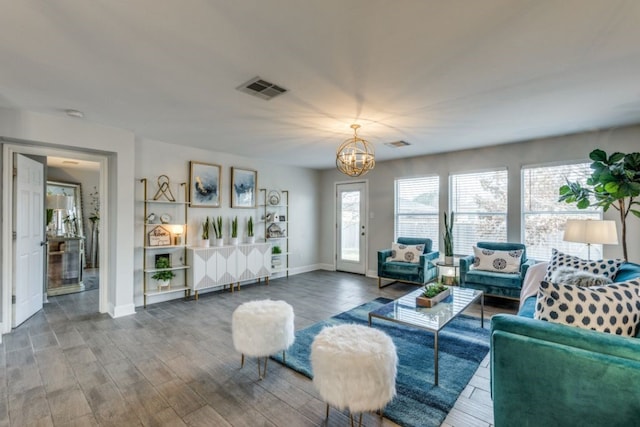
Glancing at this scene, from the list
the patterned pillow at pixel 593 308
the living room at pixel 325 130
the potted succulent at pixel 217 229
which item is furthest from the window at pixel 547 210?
the potted succulent at pixel 217 229

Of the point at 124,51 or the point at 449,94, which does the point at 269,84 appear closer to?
the point at 124,51

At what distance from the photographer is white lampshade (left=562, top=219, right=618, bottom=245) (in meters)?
3.21

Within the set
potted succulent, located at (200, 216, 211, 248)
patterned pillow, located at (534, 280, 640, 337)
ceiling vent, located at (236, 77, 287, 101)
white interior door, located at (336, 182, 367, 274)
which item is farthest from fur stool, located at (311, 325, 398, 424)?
white interior door, located at (336, 182, 367, 274)

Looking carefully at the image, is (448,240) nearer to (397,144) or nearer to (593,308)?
(397,144)

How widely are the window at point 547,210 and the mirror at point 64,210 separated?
26.4 ft

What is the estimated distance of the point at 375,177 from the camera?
6.36m

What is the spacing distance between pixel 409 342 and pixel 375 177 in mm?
3967

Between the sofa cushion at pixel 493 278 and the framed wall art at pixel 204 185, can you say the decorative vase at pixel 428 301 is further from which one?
the framed wall art at pixel 204 185

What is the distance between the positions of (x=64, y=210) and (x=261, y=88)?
6.26m

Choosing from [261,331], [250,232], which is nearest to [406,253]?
[250,232]

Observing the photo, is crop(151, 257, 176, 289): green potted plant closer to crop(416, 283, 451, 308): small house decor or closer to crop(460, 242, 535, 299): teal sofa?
crop(416, 283, 451, 308): small house decor

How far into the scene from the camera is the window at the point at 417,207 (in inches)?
220

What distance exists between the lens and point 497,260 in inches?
172

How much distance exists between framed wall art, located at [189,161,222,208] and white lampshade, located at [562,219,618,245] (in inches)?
203
